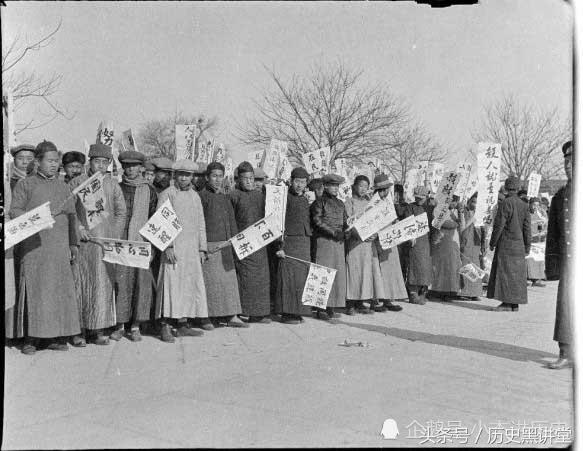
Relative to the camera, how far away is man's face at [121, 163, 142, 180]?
6.44 meters

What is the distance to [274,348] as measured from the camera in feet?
19.9

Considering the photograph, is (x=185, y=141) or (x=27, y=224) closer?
A: (x=27, y=224)

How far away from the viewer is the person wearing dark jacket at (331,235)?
7.96 metres

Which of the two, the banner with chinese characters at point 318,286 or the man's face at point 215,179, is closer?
the man's face at point 215,179

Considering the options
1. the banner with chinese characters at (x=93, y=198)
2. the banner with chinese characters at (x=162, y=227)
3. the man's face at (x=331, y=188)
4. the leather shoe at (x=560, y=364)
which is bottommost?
the leather shoe at (x=560, y=364)

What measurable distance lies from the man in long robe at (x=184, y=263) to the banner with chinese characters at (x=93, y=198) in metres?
0.68

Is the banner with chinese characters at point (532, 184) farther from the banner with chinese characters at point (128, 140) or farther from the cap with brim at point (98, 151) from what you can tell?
the cap with brim at point (98, 151)

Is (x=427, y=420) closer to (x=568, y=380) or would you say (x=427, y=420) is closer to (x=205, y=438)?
(x=205, y=438)

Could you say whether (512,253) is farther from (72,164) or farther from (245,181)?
(72,164)

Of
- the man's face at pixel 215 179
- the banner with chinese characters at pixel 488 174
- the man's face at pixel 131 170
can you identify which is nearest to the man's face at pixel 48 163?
the man's face at pixel 131 170

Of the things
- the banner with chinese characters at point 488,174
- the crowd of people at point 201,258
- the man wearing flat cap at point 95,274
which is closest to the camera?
the crowd of people at point 201,258

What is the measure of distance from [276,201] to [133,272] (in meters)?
1.94

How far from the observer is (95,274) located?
6043 mm

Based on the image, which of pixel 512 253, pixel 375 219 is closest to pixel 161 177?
pixel 375 219
